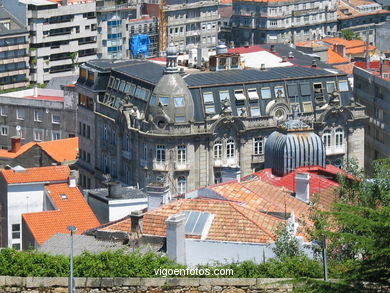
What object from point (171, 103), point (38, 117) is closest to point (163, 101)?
point (171, 103)

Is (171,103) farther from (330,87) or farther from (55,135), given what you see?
(55,135)

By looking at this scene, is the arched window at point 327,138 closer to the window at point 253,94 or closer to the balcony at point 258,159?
the balcony at point 258,159

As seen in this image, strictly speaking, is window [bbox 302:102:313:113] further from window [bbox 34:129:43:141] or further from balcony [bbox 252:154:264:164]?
window [bbox 34:129:43:141]

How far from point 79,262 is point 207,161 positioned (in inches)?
2458

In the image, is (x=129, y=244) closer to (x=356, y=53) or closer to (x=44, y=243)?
(x=44, y=243)

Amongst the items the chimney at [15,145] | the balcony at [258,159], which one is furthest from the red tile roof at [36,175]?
the chimney at [15,145]

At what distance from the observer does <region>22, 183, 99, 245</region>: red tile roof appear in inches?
3659

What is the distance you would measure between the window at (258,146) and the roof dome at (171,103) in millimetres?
5616

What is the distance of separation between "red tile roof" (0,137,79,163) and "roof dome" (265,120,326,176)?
30.8m

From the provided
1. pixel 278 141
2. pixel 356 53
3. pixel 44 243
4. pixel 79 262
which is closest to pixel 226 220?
pixel 44 243

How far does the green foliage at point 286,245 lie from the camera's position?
70.7m

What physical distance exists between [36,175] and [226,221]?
30818 mm

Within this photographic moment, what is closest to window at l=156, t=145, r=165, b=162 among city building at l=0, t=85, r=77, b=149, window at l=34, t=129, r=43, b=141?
city building at l=0, t=85, r=77, b=149

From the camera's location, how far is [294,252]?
70.8m
